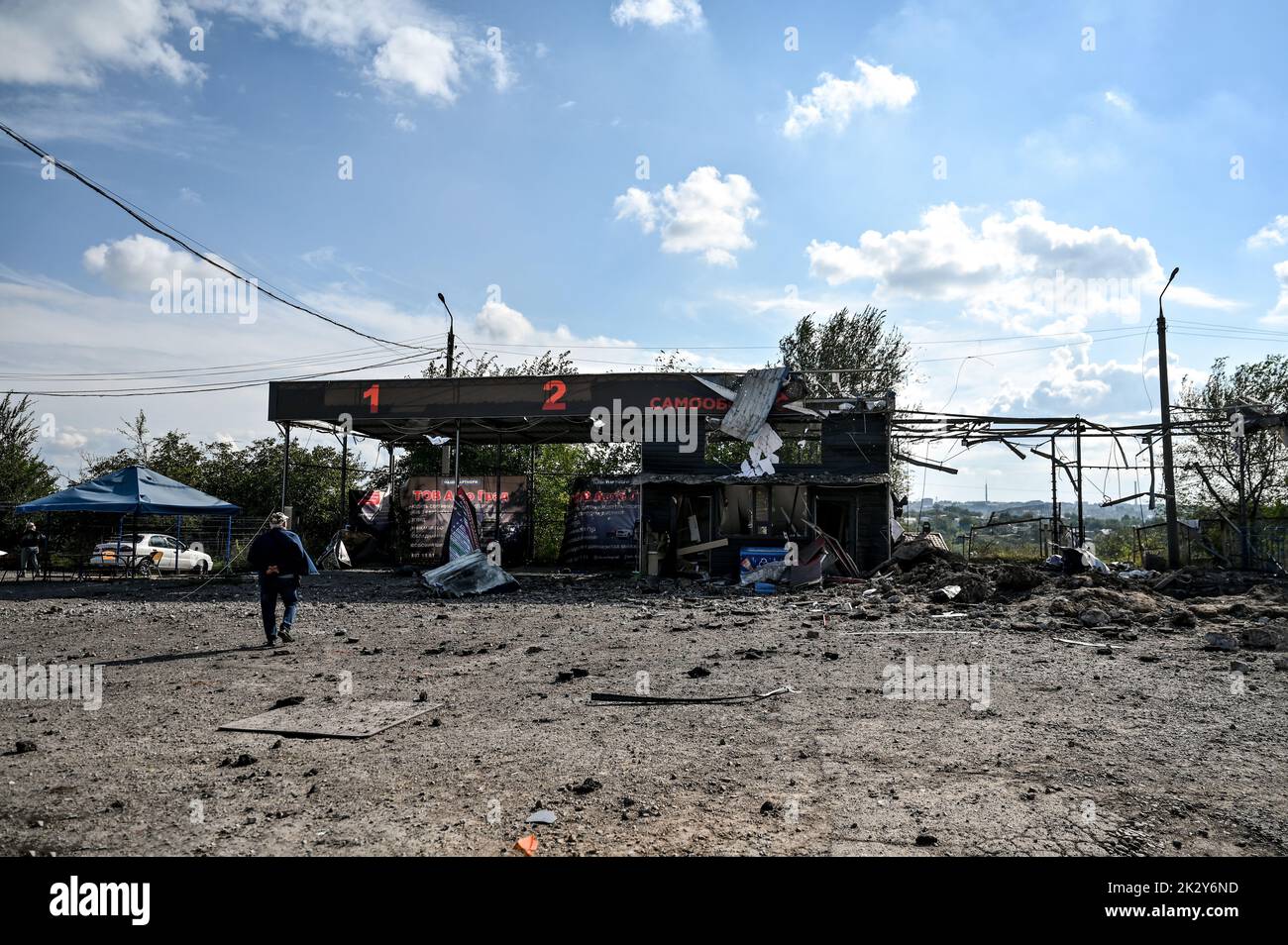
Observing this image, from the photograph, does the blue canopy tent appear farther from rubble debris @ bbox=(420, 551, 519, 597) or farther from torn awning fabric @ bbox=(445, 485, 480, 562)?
rubble debris @ bbox=(420, 551, 519, 597)

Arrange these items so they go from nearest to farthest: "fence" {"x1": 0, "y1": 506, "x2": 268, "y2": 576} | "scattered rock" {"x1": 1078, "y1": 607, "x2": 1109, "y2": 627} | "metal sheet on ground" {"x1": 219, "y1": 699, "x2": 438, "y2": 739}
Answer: "metal sheet on ground" {"x1": 219, "y1": 699, "x2": 438, "y2": 739}
"scattered rock" {"x1": 1078, "y1": 607, "x2": 1109, "y2": 627}
"fence" {"x1": 0, "y1": 506, "x2": 268, "y2": 576}

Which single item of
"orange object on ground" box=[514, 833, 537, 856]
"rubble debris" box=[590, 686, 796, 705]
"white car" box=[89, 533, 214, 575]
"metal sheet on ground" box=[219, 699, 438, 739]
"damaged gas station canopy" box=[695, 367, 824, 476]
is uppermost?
"damaged gas station canopy" box=[695, 367, 824, 476]

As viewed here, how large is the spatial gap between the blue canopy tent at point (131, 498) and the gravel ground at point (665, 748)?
844cm

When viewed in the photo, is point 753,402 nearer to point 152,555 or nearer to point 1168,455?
point 1168,455

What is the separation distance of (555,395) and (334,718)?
18.0 meters

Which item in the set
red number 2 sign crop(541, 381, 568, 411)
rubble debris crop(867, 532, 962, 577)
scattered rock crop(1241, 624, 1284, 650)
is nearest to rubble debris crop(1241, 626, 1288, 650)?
scattered rock crop(1241, 624, 1284, 650)

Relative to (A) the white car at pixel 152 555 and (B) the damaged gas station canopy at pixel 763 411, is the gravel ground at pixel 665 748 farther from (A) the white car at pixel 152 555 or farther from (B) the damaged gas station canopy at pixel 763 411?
(A) the white car at pixel 152 555

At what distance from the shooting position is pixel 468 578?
19.4 metres

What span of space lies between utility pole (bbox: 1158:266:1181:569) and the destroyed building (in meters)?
8.06

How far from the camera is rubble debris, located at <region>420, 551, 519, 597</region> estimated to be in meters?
19.0

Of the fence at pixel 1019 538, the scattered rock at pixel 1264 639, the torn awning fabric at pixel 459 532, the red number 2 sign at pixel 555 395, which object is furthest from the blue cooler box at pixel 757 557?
the scattered rock at pixel 1264 639

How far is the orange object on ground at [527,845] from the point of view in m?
4.05

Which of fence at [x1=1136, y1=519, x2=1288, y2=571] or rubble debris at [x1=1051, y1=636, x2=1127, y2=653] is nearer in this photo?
rubble debris at [x1=1051, y1=636, x2=1127, y2=653]
